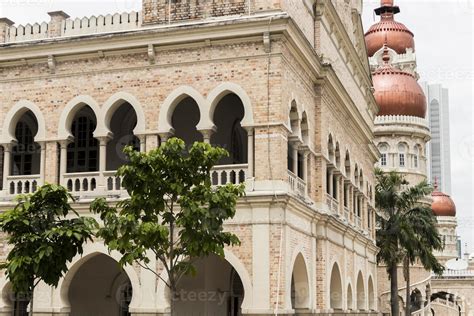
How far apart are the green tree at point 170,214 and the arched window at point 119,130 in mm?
8236

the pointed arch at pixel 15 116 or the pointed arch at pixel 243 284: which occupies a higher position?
the pointed arch at pixel 15 116

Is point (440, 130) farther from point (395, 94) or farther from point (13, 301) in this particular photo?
point (13, 301)

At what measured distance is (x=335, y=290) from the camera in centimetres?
2769

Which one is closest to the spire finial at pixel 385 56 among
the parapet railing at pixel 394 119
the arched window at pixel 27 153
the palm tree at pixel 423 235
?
the parapet railing at pixel 394 119

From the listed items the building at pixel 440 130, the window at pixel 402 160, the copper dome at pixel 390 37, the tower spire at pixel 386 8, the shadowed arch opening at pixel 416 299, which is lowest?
the shadowed arch opening at pixel 416 299

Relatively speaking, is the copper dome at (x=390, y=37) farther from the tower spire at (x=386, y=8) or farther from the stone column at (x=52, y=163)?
the stone column at (x=52, y=163)

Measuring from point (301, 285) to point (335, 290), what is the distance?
4.29 metres

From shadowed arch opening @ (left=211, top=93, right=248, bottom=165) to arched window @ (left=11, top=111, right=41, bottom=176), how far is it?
553cm

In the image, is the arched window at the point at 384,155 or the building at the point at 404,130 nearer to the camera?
the building at the point at 404,130

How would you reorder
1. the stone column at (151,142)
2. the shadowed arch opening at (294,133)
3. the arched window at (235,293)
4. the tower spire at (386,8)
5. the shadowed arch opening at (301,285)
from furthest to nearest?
the tower spire at (386,8), the arched window at (235,293), the shadowed arch opening at (301,285), the shadowed arch opening at (294,133), the stone column at (151,142)

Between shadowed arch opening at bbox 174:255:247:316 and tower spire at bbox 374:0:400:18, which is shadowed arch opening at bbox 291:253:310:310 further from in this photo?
tower spire at bbox 374:0:400:18

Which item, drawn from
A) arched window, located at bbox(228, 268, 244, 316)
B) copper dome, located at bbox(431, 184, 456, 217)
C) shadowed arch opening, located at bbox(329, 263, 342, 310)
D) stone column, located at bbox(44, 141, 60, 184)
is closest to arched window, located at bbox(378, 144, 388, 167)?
copper dome, located at bbox(431, 184, 456, 217)

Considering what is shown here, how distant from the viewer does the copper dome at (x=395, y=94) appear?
60219 mm

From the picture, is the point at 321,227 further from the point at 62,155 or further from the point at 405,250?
the point at 405,250
